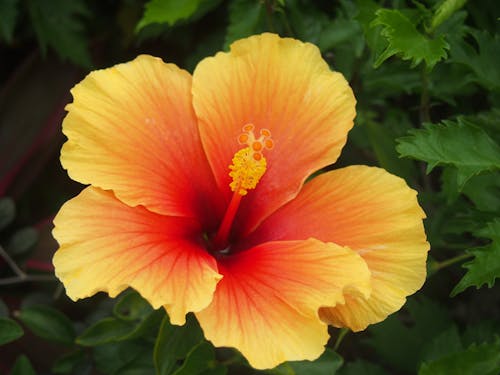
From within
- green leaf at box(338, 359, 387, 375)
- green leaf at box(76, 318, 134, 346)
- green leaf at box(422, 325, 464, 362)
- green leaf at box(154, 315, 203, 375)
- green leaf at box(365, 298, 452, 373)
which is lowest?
green leaf at box(365, 298, 452, 373)

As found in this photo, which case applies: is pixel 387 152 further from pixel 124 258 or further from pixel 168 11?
pixel 124 258

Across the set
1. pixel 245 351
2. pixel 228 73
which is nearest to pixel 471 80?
pixel 228 73

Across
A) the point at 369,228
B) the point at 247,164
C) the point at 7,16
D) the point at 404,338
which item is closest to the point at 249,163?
the point at 247,164

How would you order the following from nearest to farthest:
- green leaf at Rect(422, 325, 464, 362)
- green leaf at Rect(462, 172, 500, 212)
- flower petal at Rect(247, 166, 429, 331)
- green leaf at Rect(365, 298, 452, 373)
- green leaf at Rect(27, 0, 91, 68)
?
flower petal at Rect(247, 166, 429, 331), green leaf at Rect(462, 172, 500, 212), green leaf at Rect(422, 325, 464, 362), green leaf at Rect(365, 298, 452, 373), green leaf at Rect(27, 0, 91, 68)

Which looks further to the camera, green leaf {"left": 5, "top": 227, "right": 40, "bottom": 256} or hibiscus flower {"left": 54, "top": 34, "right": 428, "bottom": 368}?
green leaf {"left": 5, "top": 227, "right": 40, "bottom": 256}

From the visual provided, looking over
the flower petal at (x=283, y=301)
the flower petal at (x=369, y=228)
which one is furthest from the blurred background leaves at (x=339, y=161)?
the flower petal at (x=283, y=301)

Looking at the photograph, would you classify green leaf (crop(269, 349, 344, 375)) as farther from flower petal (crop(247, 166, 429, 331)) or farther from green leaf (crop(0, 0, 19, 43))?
green leaf (crop(0, 0, 19, 43))

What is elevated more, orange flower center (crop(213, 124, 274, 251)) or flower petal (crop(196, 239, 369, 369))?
orange flower center (crop(213, 124, 274, 251))

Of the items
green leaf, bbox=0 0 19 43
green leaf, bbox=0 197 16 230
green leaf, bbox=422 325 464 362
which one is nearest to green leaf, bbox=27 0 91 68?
green leaf, bbox=0 0 19 43
